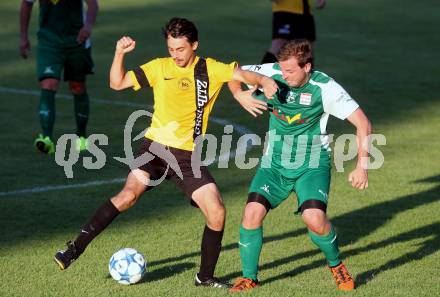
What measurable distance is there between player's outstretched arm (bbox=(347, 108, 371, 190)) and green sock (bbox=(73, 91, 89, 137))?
575 cm

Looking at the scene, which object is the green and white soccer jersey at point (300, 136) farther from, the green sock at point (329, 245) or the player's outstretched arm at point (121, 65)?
the player's outstretched arm at point (121, 65)

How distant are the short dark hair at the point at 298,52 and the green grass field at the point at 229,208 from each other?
164 cm

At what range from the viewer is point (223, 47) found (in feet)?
68.8

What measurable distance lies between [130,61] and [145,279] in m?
11.5

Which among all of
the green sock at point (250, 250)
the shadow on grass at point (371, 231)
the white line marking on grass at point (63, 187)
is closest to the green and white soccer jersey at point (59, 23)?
the white line marking on grass at point (63, 187)

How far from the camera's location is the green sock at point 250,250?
7875 mm

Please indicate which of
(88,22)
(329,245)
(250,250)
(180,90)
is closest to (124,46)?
(180,90)

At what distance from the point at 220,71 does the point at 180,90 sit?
1.08ft

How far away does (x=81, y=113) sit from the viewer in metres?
13.1

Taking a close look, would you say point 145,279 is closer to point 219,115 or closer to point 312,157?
point 312,157

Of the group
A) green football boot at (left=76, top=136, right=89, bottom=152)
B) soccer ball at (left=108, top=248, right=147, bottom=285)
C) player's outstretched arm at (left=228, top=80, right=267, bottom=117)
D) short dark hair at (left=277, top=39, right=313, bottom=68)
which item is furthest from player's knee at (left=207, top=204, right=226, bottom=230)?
green football boot at (left=76, top=136, right=89, bottom=152)

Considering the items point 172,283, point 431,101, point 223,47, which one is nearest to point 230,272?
point 172,283

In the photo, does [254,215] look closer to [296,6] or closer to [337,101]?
[337,101]

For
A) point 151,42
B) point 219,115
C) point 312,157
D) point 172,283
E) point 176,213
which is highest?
point 312,157
